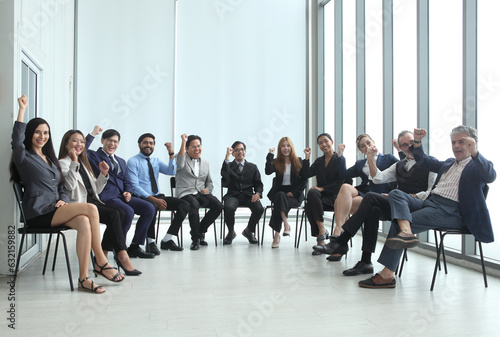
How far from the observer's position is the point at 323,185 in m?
4.52

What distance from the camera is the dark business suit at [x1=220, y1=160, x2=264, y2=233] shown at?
15.6 ft

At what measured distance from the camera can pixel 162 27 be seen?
6457mm

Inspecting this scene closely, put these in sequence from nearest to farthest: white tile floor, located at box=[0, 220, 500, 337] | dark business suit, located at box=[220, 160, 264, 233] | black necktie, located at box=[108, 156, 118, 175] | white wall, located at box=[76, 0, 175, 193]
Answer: white tile floor, located at box=[0, 220, 500, 337]
black necktie, located at box=[108, 156, 118, 175]
dark business suit, located at box=[220, 160, 264, 233]
white wall, located at box=[76, 0, 175, 193]

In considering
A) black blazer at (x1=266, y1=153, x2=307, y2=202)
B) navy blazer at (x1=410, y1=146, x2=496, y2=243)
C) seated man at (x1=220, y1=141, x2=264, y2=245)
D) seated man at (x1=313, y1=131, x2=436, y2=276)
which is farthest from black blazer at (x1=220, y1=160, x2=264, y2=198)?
navy blazer at (x1=410, y1=146, x2=496, y2=243)

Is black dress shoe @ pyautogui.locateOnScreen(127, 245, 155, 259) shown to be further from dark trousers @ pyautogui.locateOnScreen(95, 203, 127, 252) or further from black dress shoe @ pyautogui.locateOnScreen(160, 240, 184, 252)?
dark trousers @ pyautogui.locateOnScreen(95, 203, 127, 252)

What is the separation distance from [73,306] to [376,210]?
6.98 ft

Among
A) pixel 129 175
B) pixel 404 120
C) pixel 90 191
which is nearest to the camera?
pixel 90 191

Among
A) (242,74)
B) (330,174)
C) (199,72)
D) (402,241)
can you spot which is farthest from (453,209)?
(199,72)

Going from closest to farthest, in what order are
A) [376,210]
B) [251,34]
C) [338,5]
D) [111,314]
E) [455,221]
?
[111,314], [455,221], [376,210], [338,5], [251,34]

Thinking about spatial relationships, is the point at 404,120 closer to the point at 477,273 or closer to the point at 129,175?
the point at 477,273

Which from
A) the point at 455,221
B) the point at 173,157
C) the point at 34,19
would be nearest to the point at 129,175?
the point at 173,157

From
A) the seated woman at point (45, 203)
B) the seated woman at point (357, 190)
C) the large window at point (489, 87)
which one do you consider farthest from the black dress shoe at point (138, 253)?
the large window at point (489, 87)

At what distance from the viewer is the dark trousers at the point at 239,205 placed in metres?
4.63

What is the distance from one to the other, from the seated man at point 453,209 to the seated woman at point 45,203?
1.83 metres
